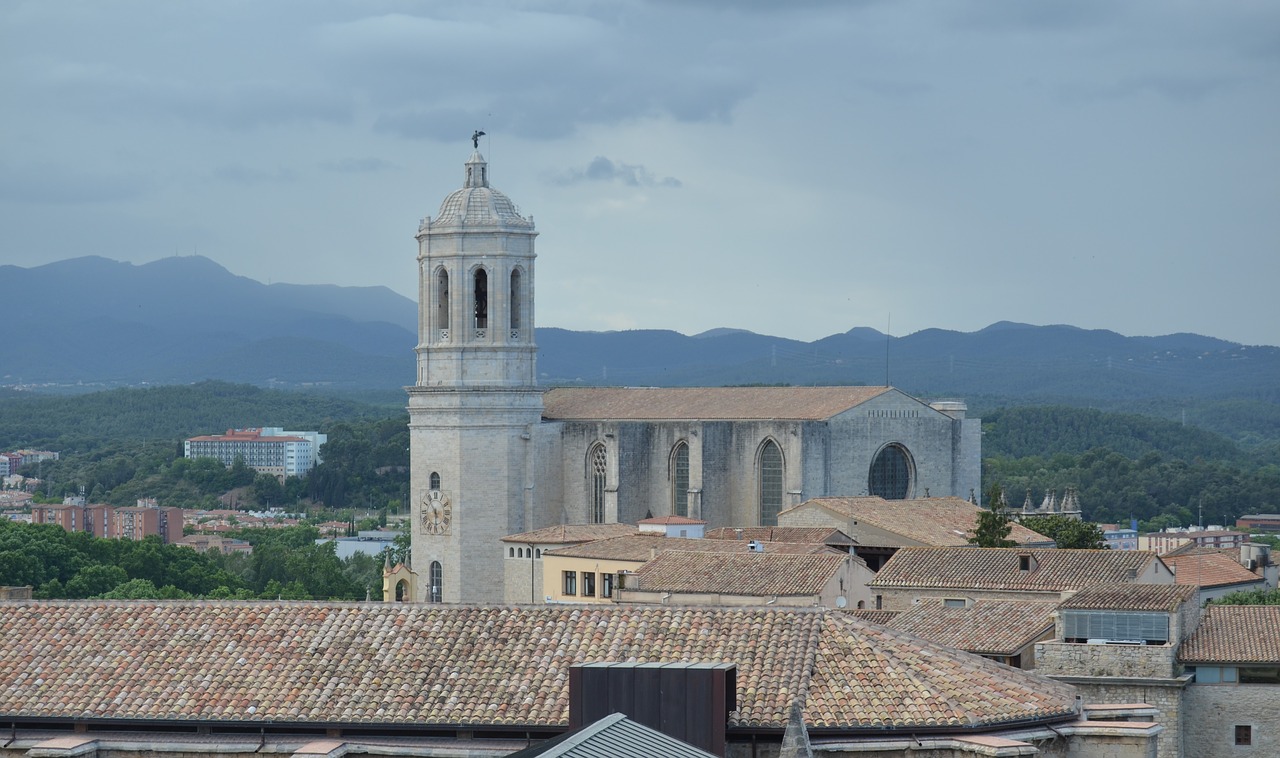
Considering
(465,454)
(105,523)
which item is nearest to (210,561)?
(465,454)

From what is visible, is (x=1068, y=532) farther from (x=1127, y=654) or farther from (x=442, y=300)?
(x=1127, y=654)

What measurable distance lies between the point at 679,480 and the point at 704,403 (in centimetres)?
289

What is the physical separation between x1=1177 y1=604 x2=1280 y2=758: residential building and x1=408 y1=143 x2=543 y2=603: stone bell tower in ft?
131

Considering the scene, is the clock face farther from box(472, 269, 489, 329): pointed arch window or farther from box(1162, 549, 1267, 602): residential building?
box(1162, 549, 1267, 602): residential building

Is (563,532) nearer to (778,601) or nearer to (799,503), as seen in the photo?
(799,503)

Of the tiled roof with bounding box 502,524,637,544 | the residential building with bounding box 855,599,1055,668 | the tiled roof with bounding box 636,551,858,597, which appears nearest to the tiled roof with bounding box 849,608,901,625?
the residential building with bounding box 855,599,1055,668

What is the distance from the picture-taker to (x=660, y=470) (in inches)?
2985

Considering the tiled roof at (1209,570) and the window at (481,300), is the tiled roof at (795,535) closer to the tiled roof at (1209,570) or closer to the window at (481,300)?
the tiled roof at (1209,570)

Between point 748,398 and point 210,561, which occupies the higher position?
point 748,398

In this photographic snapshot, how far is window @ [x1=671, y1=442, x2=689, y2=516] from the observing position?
2960 inches

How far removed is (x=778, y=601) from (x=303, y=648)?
829 inches

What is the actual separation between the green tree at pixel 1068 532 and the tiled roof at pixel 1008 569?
15.5 metres

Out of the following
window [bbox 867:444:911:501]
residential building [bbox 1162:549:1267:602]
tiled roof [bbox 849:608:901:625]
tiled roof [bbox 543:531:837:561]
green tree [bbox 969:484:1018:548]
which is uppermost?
window [bbox 867:444:911:501]

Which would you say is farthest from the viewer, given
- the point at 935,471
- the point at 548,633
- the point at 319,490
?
the point at 319,490
